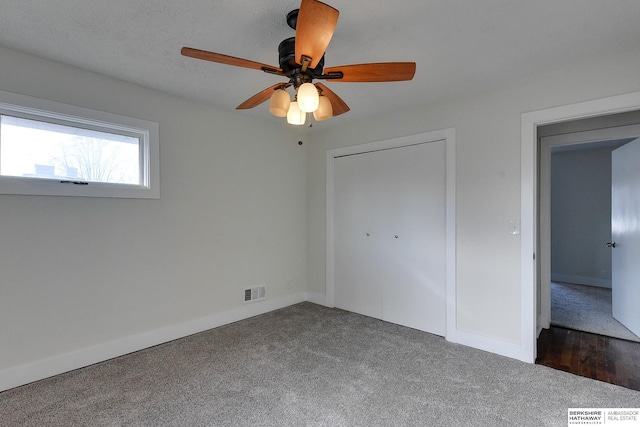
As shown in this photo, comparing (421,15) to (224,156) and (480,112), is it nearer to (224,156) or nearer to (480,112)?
(480,112)

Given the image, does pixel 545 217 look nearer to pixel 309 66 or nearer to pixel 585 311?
pixel 585 311

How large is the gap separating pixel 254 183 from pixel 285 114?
6.42ft

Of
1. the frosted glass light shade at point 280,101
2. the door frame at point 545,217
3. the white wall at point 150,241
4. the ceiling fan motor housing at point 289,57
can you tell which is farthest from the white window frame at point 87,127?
the door frame at point 545,217

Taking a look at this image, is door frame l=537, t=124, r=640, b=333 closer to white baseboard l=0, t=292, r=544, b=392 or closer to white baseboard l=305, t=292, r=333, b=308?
white baseboard l=0, t=292, r=544, b=392

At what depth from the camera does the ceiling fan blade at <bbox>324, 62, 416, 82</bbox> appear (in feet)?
5.24

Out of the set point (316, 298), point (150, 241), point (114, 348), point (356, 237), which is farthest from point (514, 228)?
point (114, 348)

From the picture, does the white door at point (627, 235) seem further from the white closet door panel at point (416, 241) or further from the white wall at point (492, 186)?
the white closet door panel at point (416, 241)

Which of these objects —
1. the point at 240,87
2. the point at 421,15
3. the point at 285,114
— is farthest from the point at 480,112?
the point at 240,87

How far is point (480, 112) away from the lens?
2.88m

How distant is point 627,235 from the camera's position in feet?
10.5

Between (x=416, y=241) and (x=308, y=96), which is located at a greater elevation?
(x=308, y=96)

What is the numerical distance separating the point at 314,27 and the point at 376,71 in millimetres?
460

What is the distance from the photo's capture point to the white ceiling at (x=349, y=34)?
5.60 ft

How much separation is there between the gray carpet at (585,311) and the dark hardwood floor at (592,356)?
202 mm
